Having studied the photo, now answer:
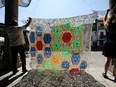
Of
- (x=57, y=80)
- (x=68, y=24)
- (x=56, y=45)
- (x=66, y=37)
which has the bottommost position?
(x=57, y=80)

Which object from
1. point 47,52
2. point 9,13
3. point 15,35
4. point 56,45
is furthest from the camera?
point 9,13

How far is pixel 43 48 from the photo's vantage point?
563 centimetres

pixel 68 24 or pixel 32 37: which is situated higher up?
pixel 68 24

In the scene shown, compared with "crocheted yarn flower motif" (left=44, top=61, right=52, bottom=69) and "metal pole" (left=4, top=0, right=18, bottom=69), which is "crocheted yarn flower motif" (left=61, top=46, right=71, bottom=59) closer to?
"crocheted yarn flower motif" (left=44, top=61, right=52, bottom=69)

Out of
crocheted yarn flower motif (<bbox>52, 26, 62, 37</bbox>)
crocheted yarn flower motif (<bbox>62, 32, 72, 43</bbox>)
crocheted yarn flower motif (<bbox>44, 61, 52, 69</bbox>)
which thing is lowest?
crocheted yarn flower motif (<bbox>44, 61, 52, 69</bbox>)

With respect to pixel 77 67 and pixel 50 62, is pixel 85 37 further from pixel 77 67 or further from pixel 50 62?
pixel 50 62

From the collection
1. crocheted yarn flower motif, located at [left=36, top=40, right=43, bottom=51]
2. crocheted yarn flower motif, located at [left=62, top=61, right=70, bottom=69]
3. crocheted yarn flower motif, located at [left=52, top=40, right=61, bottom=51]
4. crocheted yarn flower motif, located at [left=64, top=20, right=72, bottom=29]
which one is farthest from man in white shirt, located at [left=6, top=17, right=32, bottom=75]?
crocheted yarn flower motif, located at [left=62, top=61, right=70, bottom=69]

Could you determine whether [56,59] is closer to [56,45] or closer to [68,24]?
[56,45]

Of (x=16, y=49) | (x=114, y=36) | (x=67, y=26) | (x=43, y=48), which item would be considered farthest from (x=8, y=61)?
(x=114, y=36)

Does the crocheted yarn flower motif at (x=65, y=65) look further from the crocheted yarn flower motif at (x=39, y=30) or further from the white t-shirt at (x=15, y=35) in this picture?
the white t-shirt at (x=15, y=35)

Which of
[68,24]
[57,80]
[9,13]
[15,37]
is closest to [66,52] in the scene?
[68,24]

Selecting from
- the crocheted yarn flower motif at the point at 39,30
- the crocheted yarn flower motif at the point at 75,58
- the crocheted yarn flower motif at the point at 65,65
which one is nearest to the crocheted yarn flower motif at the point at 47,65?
the crocheted yarn flower motif at the point at 65,65

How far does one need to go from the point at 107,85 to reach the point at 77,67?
3.58ft

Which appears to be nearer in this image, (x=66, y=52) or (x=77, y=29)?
(x=77, y=29)
